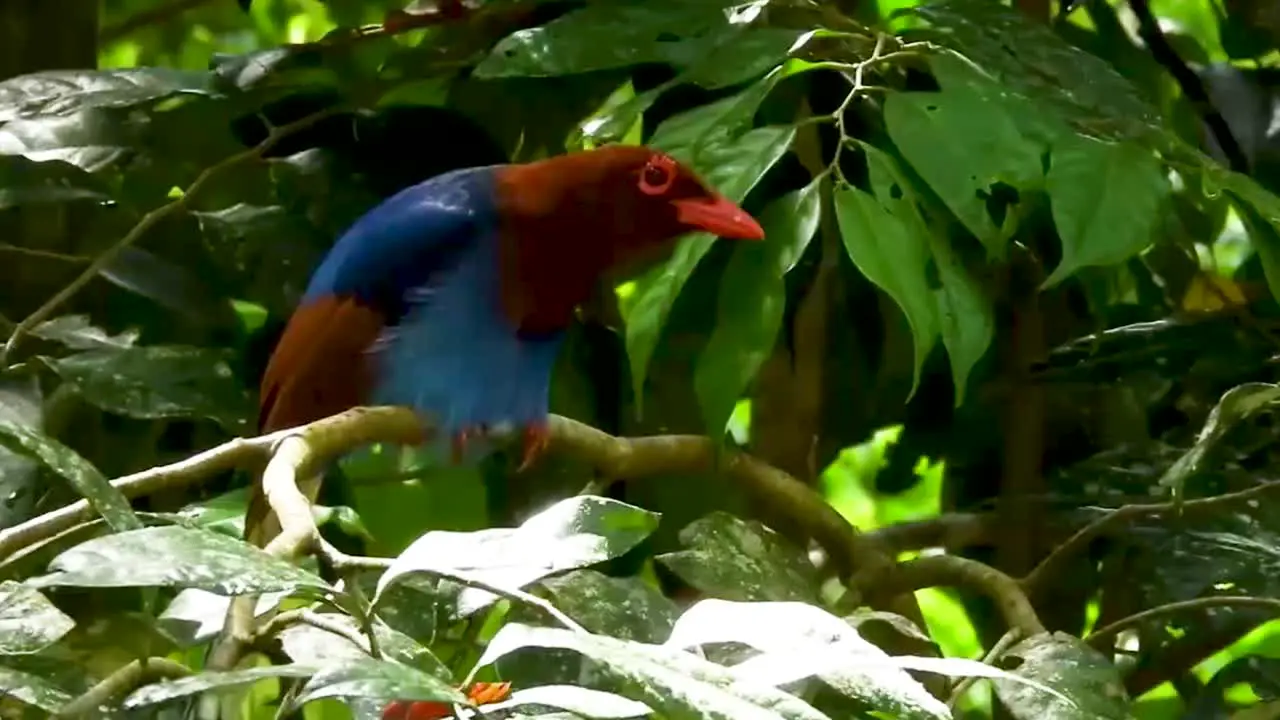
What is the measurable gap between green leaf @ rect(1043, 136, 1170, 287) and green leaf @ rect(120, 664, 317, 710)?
44 cm

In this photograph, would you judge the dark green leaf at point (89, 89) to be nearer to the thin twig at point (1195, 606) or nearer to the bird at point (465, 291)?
the bird at point (465, 291)

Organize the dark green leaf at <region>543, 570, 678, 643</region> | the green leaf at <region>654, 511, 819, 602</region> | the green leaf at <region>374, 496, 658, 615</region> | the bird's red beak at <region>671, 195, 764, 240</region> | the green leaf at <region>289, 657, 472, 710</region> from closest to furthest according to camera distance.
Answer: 1. the green leaf at <region>289, 657, 472, 710</region>
2. the green leaf at <region>374, 496, 658, 615</region>
3. the dark green leaf at <region>543, 570, 678, 643</region>
4. the green leaf at <region>654, 511, 819, 602</region>
5. the bird's red beak at <region>671, 195, 764, 240</region>

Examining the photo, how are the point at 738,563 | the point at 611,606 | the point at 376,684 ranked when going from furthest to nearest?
the point at 738,563 < the point at 611,606 < the point at 376,684

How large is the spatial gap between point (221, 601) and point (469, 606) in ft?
0.32

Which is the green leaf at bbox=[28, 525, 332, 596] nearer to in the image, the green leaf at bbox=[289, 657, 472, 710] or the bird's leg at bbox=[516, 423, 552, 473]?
the green leaf at bbox=[289, 657, 472, 710]

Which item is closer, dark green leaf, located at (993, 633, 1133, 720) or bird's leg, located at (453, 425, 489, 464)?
dark green leaf, located at (993, 633, 1133, 720)

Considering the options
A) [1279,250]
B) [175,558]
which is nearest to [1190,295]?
[1279,250]

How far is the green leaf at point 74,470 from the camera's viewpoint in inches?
18.6

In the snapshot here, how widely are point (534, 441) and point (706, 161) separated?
215mm

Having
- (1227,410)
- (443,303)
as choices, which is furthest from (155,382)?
(1227,410)

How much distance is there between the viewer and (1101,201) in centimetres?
74

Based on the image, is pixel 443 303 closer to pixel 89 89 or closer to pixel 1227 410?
pixel 89 89

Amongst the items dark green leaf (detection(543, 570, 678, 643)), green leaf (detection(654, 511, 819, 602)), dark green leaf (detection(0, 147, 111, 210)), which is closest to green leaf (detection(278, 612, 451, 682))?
dark green leaf (detection(543, 570, 678, 643))

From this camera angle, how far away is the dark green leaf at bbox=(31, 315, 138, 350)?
33.9 inches
